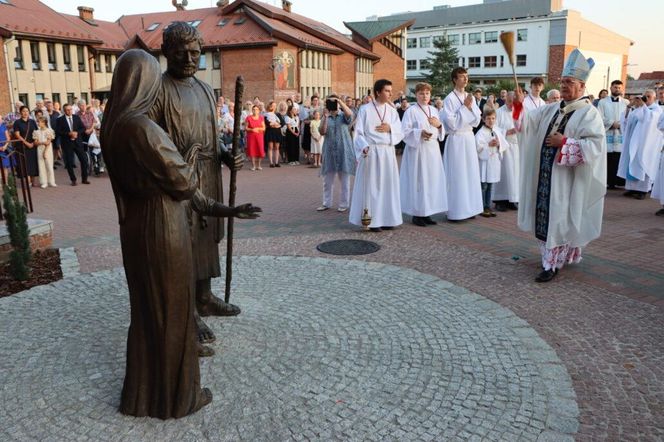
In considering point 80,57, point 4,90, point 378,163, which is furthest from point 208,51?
point 378,163

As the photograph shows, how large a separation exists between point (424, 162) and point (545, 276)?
3548mm

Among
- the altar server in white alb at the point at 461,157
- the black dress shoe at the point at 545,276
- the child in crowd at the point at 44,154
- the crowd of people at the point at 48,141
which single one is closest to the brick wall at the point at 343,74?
the crowd of people at the point at 48,141

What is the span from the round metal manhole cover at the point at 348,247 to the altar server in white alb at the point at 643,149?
7.07 m

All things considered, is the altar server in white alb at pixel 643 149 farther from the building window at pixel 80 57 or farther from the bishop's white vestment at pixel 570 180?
the building window at pixel 80 57

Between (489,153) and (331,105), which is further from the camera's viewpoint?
(331,105)

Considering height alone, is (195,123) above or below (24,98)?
below

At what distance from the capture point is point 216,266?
4.95 meters

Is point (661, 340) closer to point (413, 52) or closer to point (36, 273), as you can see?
point (36, 273)

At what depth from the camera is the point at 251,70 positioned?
137 ft

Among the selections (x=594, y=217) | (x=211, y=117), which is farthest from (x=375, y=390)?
(x=594, y=217)

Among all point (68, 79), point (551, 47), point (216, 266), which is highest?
point (551, 47)

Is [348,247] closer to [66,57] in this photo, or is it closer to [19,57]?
[19,57]

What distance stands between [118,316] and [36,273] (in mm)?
2305

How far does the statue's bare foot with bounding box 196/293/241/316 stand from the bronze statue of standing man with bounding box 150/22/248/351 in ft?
1.18
